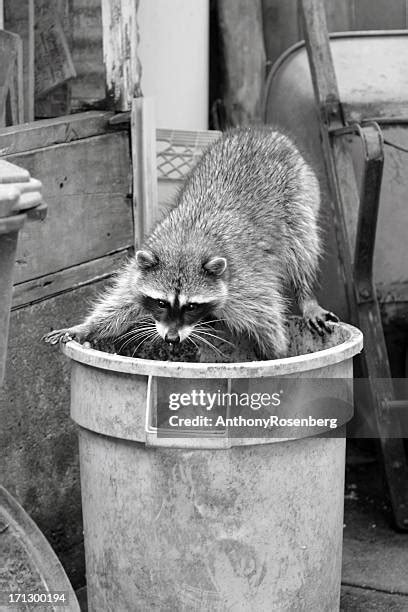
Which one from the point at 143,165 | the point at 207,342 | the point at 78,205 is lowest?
the point at 207,342

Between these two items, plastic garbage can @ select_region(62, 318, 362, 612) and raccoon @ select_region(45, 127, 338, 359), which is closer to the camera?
plastic garbage can @ select_region(62, 318, 362, 612)

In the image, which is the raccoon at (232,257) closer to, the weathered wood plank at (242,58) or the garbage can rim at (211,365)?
the garbage can rim at (211,365)

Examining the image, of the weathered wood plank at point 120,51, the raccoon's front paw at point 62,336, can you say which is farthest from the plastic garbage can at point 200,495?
the weathered wood plank at point 120,51

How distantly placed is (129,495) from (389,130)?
1764 millimetres

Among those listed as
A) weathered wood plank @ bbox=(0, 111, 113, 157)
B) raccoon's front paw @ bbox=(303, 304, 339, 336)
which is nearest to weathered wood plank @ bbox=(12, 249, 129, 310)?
weathered wood plank @ bbox=(0, 111, 113, 157)

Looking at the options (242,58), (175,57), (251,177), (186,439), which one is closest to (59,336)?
(186,439)

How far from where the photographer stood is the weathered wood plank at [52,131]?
2.98m

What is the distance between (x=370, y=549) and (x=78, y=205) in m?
1.55

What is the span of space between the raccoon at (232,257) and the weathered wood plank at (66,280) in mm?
114

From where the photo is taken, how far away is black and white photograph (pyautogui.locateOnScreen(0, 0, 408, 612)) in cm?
249

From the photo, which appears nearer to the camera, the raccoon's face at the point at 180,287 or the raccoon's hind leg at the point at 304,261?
the raccoon's face at the point at 180,287

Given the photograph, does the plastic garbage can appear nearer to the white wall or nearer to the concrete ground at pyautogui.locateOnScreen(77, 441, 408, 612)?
the concrete ground at pyautogui.locateOnScreen(77, 441, 408, 612)

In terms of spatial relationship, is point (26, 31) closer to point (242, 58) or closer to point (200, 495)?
point (242, 58)

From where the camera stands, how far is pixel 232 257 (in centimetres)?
320
